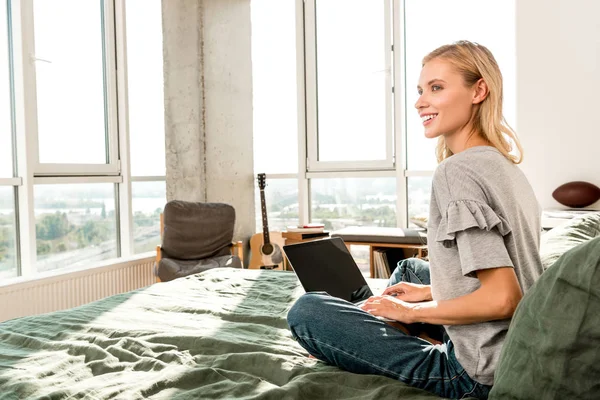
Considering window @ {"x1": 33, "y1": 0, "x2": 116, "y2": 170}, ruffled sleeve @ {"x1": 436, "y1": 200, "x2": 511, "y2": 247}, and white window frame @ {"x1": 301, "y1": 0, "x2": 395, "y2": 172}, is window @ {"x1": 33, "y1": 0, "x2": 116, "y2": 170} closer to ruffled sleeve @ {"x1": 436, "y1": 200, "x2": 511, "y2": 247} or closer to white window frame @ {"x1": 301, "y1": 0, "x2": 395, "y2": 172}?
white window frame @ {"x1": 301, "y1": 0, "x2": 395, "y2": 172}

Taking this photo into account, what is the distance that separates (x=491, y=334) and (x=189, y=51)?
14.8 ft

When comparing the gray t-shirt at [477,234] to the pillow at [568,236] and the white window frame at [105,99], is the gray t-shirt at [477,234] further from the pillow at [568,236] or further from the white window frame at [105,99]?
the white window frame at [105,99]

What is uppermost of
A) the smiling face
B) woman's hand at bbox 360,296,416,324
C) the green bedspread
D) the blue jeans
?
the smiling face

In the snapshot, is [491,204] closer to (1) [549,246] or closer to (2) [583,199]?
(1) [549,246]

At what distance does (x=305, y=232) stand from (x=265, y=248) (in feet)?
1.62

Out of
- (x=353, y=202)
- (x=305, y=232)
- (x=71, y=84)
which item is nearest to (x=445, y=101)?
(x=305, y=232)

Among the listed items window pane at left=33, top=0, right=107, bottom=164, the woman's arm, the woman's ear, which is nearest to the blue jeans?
the woman's arm

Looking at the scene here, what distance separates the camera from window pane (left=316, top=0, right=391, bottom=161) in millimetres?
5137

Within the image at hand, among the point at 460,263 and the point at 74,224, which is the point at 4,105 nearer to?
the point at 74,224

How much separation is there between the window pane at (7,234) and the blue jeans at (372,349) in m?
3.06

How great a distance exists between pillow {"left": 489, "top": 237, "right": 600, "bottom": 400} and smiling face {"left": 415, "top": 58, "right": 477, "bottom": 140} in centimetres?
55

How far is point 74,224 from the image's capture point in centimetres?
427

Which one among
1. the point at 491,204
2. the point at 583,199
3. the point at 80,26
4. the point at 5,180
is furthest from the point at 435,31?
the point at 491,204

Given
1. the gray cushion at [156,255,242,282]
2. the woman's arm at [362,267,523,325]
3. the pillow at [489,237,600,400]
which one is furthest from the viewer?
the gray cushion at [156,255,242,282]
